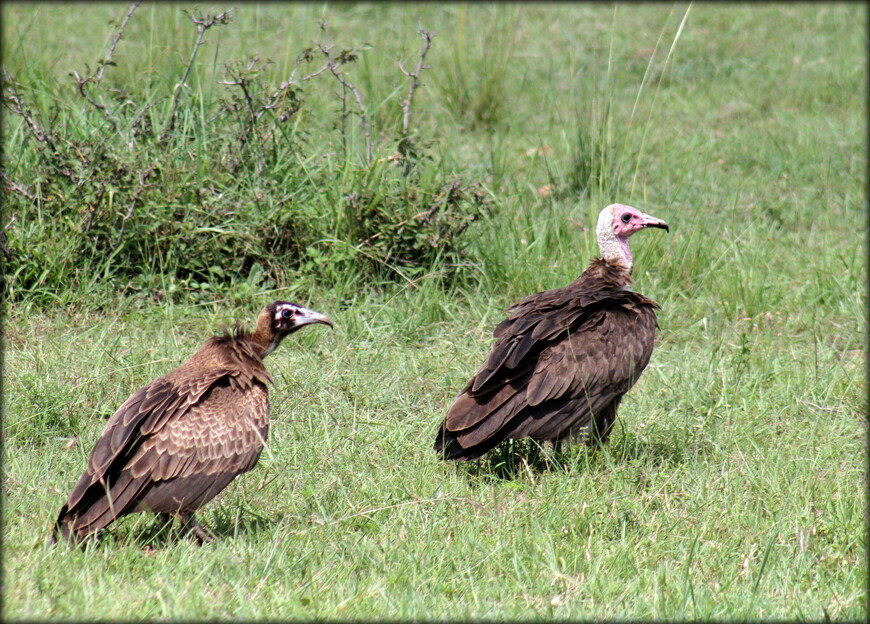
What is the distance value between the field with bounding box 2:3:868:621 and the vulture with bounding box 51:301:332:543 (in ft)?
0.53

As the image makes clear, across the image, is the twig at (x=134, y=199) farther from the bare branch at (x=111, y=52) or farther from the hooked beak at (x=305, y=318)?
the hooked beak at (x=305, y=318)

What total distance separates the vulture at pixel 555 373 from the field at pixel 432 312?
0.21 meters

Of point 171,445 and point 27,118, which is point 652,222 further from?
point 27,118

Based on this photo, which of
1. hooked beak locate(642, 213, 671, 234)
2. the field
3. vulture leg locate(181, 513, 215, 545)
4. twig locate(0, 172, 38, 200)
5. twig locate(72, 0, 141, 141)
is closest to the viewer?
the field

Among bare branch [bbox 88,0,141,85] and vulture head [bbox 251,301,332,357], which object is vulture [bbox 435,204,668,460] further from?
bare branch [bbox 88,0,141,85]

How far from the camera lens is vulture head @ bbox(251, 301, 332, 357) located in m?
4.64

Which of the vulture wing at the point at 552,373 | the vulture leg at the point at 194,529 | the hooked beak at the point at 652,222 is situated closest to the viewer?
the vulture leg at the point at 194,529

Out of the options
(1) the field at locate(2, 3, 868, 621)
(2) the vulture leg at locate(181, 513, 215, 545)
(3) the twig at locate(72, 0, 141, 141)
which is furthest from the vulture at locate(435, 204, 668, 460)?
(3) the twig at locate(72, 0, 141, 141)

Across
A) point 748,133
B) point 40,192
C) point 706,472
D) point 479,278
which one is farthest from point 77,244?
point 748,133

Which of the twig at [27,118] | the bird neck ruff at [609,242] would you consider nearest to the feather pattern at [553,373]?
the bird neck ruff at [609,242]

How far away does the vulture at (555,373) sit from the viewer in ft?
14.9

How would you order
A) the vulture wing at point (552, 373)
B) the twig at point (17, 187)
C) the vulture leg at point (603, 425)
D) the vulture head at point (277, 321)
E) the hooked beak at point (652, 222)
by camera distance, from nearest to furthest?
the vulture wing at point (552, 373)
the vulture head at point (277, 321)
the vulture leg at point (603, 425)
the hooked beak at point (652, 222)
the twig at point (17, 187)

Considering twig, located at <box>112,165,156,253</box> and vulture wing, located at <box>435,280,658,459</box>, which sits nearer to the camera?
vulture wing, located at <box>435,280,658,459</box>

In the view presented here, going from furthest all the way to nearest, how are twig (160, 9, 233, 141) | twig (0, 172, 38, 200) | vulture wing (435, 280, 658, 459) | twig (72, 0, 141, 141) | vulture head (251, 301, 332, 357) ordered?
twig (160, 9, 233, 141) → twig (72, 0, 141, 141) → twig (0, 172, 38, 200) → vulture head (251, 301, 332, 357) → vulture wing (435, 280, 658, 459)
